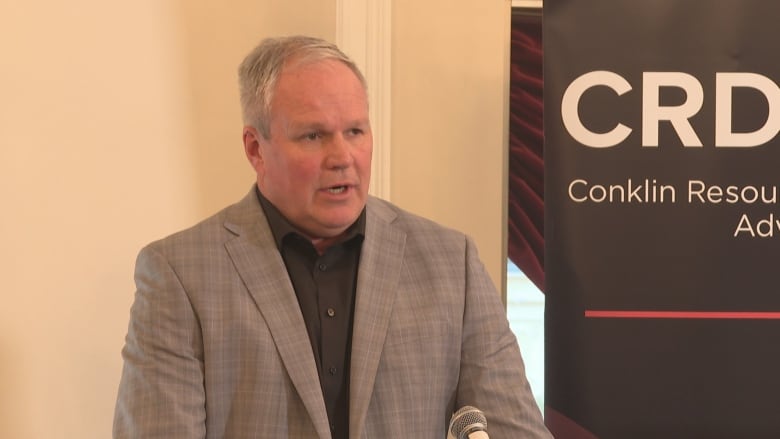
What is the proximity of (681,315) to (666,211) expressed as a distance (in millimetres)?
299

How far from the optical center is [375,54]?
10.8 feet

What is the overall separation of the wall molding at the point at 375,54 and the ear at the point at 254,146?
1191mm

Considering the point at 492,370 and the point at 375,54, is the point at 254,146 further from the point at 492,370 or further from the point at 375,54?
the point at 375,54

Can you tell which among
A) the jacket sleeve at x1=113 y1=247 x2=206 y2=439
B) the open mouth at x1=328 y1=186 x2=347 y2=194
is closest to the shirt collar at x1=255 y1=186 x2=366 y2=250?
the open mouth at x1=328 y1=186 x2=347 y2=194

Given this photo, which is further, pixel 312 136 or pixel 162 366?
pixel 312 136

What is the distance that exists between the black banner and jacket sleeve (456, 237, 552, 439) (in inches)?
28.4

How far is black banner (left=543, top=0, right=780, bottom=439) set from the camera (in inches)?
107

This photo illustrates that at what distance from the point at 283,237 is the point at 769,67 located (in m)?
1.52

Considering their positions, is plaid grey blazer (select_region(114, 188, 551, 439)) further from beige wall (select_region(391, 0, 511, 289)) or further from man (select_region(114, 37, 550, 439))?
beige wall (select_region(391, 0, 511, 289))

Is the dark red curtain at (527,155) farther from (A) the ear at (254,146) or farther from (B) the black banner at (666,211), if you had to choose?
(A) the ear at (254,146)

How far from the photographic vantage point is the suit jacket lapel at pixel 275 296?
1.88 metres

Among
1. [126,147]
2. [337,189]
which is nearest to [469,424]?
[337,189]

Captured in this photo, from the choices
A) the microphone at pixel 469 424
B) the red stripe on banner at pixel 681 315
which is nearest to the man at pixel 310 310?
the microphone at pixel 469 424

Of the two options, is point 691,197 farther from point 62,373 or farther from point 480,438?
point 62,373
